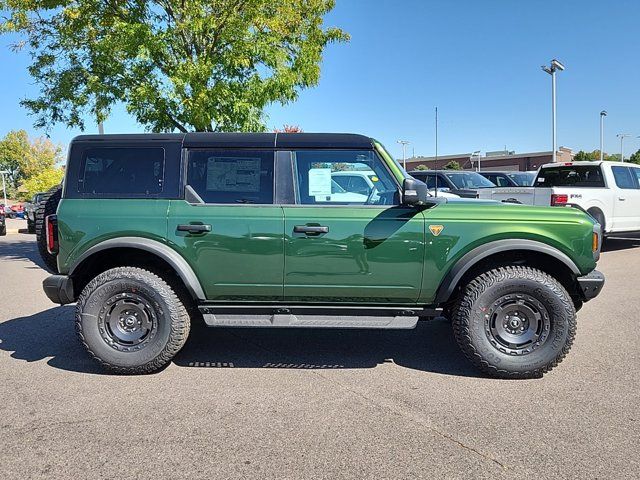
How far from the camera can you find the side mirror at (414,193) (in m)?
3.93

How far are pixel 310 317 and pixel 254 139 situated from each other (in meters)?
1.60

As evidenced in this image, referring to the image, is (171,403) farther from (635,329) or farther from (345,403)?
(635,329)

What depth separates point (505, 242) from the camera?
405 centimetres

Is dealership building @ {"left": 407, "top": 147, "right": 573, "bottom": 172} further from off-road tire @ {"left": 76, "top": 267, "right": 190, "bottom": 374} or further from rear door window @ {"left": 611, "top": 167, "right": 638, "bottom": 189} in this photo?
off-road tire @ {"left": 76, "top": 267, "right": 190, "bottom": 374}

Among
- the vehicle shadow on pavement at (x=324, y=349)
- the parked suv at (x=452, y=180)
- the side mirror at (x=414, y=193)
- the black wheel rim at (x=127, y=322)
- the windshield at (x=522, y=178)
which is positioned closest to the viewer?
the side mirror at (x=414, y=193)

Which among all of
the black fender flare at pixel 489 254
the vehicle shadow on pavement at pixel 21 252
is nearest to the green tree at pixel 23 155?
the vehicle shadow on pavement at pixel 21 252

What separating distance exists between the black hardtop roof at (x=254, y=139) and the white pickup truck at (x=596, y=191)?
7129mm

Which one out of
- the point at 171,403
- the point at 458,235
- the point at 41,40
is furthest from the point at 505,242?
the point at 41,40

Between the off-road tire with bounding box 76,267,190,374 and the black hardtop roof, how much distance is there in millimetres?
1177

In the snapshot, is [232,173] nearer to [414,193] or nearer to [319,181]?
[319,181]

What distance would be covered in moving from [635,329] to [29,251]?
551 inches

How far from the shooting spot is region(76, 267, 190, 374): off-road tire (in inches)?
163

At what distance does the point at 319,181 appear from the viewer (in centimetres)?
433

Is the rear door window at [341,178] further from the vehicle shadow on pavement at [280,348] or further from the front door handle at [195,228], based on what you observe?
the vehicle shadow on pavement at [280,348]
